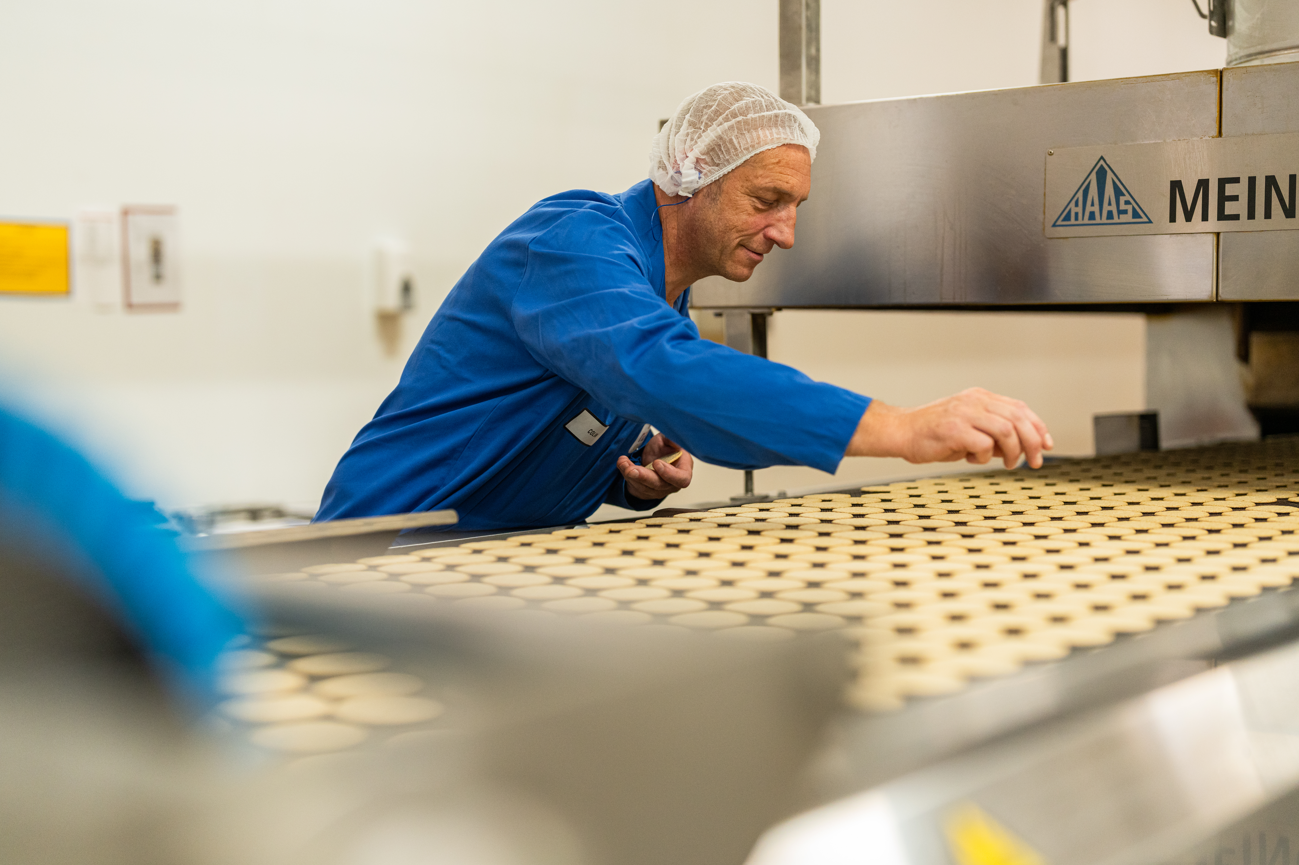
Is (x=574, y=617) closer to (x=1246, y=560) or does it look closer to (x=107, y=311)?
(x=1246, y=560)

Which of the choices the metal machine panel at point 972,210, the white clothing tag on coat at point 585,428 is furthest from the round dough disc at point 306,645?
the metal machine panel at point 972,210

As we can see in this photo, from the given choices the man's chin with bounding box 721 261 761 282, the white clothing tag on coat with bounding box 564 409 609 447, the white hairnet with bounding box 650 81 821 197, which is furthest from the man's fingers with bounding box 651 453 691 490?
the white hairnet with bounding box 650 81 821 197

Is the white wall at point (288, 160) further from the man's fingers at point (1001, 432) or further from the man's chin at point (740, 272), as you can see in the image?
the man's fingers at point (1001, 432)

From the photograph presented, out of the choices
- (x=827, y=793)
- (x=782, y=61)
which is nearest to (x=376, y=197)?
(x=782, y=61)

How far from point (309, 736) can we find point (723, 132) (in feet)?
4.13

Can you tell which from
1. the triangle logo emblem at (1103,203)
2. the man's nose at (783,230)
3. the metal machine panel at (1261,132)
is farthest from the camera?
the man's nose at (783,230)

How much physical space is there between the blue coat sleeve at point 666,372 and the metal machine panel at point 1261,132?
26.7 inches

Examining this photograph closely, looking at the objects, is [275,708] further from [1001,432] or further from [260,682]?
[1001,432]

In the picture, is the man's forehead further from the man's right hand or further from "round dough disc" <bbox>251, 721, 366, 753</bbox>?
"round dough disc" <bbox>251, 721, 366, 753</bbox>

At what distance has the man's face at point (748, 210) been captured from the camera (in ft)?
5.40

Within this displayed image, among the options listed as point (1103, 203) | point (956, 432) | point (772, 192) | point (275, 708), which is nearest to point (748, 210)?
point (772, 192)

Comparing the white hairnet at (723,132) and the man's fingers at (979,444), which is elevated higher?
the white hairnet at (723,132)

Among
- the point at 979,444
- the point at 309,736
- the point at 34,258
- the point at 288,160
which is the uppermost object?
the point at 288,160

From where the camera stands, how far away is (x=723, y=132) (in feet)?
5.36
